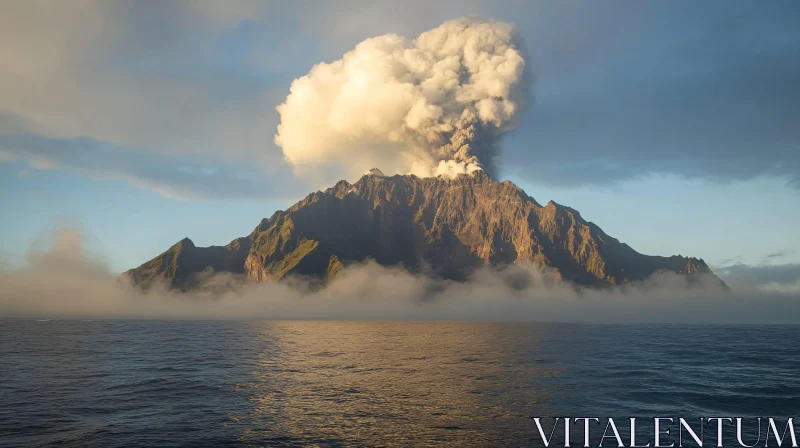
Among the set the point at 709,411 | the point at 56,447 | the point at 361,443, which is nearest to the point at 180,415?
the point at 56,447

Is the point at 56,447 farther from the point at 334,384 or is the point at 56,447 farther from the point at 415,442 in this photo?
the point at 334,384

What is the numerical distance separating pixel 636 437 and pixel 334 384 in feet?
130

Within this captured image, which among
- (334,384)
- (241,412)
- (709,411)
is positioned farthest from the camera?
(334,384)

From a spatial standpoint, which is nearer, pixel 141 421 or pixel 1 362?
pixel 141 421

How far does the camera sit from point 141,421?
4528 cm

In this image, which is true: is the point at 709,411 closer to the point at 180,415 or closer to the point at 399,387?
the point at 399,387

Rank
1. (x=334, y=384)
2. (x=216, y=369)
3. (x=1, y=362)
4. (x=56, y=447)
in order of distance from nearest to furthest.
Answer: (x=56, y=447), (x=334, y=384), (x=216, y=369), (x=1, y=362)

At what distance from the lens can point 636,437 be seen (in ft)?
139

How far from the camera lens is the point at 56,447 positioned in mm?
36750

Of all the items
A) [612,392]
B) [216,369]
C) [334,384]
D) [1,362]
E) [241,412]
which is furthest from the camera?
[1,362]

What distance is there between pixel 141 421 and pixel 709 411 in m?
59.1

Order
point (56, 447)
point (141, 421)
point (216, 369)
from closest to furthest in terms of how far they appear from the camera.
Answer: point (56, 447) < point (141, 421) < point (216, 369)

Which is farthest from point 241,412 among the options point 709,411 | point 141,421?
point 709,411

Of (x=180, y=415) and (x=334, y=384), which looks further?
(x=334, y=384)
